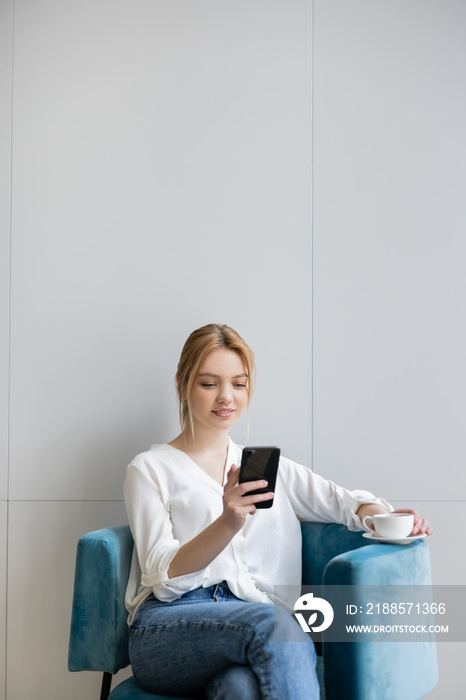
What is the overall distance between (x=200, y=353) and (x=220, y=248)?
1.73 feet

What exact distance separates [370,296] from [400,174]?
0.46 metres

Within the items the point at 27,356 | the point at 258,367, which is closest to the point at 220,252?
the point at 258,367

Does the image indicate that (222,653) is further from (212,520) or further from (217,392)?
(217,392)

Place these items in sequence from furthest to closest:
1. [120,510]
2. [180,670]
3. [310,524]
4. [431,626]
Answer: [120,510] → [310,524] → [431,626] → [180,670]

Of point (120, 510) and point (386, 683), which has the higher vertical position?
point (120, 510)

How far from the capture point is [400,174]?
7.68ft

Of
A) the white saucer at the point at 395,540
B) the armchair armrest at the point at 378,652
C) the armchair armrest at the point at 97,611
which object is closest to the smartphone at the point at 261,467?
the armchair armrest at the point at 378,652

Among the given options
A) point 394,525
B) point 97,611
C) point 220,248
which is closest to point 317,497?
point 394,525

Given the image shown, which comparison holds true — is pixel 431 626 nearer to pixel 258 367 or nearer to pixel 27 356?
pixel 258 367

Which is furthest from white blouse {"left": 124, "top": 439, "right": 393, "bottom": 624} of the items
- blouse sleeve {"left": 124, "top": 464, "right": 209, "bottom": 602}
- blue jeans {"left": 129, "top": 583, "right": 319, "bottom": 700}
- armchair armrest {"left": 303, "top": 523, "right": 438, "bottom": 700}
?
armchair armrest {"left": 303, "top": 523, "right": 438, "bottom": 700}

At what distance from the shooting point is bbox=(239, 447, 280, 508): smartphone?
1.55m

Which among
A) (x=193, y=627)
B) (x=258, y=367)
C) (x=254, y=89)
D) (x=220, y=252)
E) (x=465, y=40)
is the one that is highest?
(x=465, y=40)

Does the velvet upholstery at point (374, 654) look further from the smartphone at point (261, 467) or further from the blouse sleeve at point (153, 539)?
the blouse sleeve at point (153, 539)

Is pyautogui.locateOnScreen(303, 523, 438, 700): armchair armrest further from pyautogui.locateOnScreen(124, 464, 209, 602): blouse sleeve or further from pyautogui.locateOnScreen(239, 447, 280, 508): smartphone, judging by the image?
pyautogui.locateOnScreen(124, 464, 209, 602): blouse sleeve
